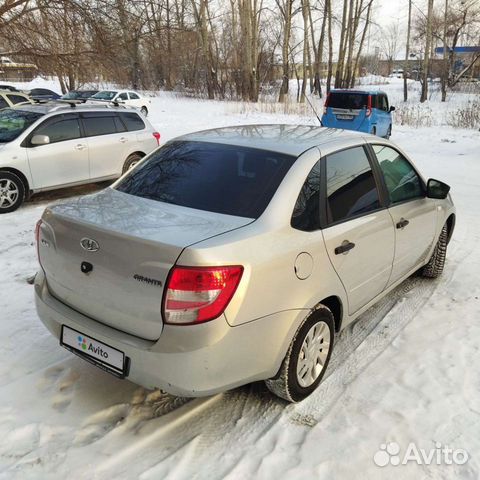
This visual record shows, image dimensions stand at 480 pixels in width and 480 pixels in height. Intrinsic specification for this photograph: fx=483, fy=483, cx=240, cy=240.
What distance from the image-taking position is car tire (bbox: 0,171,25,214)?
735cm

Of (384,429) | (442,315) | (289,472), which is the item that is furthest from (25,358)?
(442,315)

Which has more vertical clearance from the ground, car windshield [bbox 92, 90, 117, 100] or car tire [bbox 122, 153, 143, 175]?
car windshield [bbox 92, 90, 117, 100]

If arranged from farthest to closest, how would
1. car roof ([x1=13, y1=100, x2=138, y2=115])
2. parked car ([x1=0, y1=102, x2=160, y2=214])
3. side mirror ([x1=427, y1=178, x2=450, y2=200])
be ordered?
car roof ([x1=13, y1=100, x2=138, y2=115]), parked car ([x1=0, y1=102, x2=160, y2=214]), side mirror ([x1=427, y1=178, x2=450, y2=200])

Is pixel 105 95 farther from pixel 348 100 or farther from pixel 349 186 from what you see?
pixel 349 186

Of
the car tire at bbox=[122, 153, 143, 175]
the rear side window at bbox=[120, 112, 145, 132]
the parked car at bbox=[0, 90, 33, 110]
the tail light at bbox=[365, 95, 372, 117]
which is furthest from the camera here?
the tail light at bbox=[365, 95, 372, 117]

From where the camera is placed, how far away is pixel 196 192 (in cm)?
310

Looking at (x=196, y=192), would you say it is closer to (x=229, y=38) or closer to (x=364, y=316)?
(x=364, y=316)

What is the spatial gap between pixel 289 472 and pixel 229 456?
34cm

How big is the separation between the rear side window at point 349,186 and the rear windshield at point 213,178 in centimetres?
37

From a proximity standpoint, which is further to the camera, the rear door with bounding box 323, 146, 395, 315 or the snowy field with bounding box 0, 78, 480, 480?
the rear door with bounding box 323, 146, 395, 315

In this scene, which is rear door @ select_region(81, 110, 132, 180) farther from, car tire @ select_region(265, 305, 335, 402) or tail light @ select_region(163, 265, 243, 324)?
tail light @ select_region(163, 265, 243, 324)

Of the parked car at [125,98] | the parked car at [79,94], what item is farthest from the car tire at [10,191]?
the parked car at [125,98]

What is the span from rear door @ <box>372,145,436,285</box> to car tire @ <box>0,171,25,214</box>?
579 centimetres

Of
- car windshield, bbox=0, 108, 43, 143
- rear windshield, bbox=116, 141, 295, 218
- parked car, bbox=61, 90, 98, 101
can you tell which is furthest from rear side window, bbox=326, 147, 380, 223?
parked car, bbox=61, 90, 98, 101
